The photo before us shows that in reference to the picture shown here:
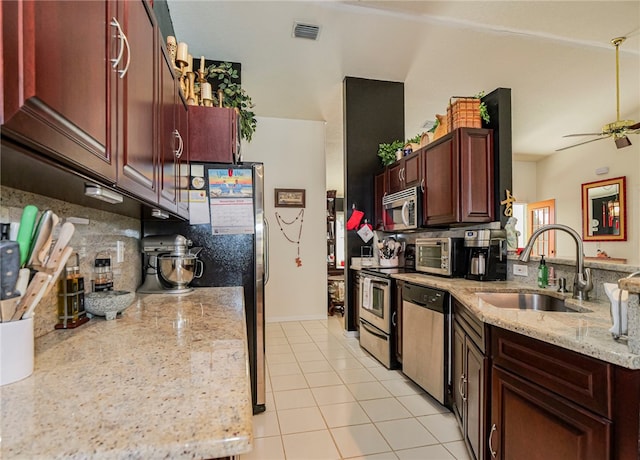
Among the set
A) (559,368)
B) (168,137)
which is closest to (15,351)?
(168,137)

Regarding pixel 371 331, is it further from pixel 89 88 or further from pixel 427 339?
pixel 89 88

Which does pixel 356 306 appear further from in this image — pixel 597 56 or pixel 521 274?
pixel 597 56

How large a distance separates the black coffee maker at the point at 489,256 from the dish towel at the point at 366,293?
1.04m

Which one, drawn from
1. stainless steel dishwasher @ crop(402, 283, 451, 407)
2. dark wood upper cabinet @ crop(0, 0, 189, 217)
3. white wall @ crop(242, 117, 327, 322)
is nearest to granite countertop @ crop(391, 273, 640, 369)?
stainless steel dishwasher @ crop(402, 283, 451, 407)

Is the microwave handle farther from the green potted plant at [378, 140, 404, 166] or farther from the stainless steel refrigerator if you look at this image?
the stainless steel refrigerator

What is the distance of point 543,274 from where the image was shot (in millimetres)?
2156

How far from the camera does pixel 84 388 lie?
72 cm

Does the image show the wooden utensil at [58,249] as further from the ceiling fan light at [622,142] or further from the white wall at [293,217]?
the ceiling fan light at [622,142]

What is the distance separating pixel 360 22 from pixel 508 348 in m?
2.89

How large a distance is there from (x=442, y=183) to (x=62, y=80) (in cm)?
273

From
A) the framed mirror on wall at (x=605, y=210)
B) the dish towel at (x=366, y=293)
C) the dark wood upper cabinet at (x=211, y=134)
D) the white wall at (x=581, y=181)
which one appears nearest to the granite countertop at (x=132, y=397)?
the dark wood upper cabinet at (x=211, y=134)

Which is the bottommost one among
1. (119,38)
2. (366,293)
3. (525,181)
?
(366,293)

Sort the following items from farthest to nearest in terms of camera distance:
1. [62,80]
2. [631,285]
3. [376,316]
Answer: [376,316] → [631,285] → [62,80]

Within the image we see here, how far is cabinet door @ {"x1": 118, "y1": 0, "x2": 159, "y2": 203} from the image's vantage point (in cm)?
90
